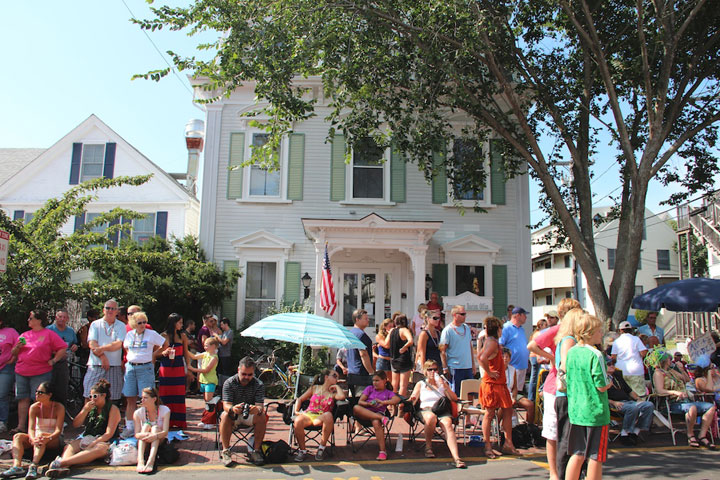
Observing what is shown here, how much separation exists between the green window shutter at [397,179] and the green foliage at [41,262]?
7378mm

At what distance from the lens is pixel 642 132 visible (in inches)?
505

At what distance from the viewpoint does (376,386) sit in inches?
291

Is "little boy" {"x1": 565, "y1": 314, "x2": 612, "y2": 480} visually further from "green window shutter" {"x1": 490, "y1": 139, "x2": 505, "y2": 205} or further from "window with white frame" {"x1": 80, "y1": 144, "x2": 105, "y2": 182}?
"window with white frame" {"x1": 80, "y1": 144, "x2": 105, "y2": 182}

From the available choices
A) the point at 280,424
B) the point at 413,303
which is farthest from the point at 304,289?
the point at 280,424

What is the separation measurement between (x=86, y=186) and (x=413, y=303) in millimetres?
8210

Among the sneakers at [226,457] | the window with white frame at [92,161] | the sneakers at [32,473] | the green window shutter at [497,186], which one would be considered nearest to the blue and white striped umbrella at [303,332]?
the sneakers at [226,457]

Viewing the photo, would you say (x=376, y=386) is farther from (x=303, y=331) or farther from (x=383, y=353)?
(x=383, y=353)

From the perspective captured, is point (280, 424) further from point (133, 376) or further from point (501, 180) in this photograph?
point (501, 180)

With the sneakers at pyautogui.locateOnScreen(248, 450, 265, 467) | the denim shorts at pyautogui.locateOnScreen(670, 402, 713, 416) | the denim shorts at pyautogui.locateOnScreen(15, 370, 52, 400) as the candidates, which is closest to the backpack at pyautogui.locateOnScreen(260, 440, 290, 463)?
the sneakers at pyautogui.locateOnScreen(248, 450, 265, 467)

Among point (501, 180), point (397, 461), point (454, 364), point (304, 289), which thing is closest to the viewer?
point (397, 461)

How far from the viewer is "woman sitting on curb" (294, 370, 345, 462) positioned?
6801mm

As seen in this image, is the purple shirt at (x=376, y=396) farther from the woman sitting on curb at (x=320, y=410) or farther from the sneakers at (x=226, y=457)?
the sneakers at (x=226, y=457)

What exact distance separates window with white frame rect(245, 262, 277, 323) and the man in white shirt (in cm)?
648

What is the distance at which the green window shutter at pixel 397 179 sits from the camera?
14.8 meters
